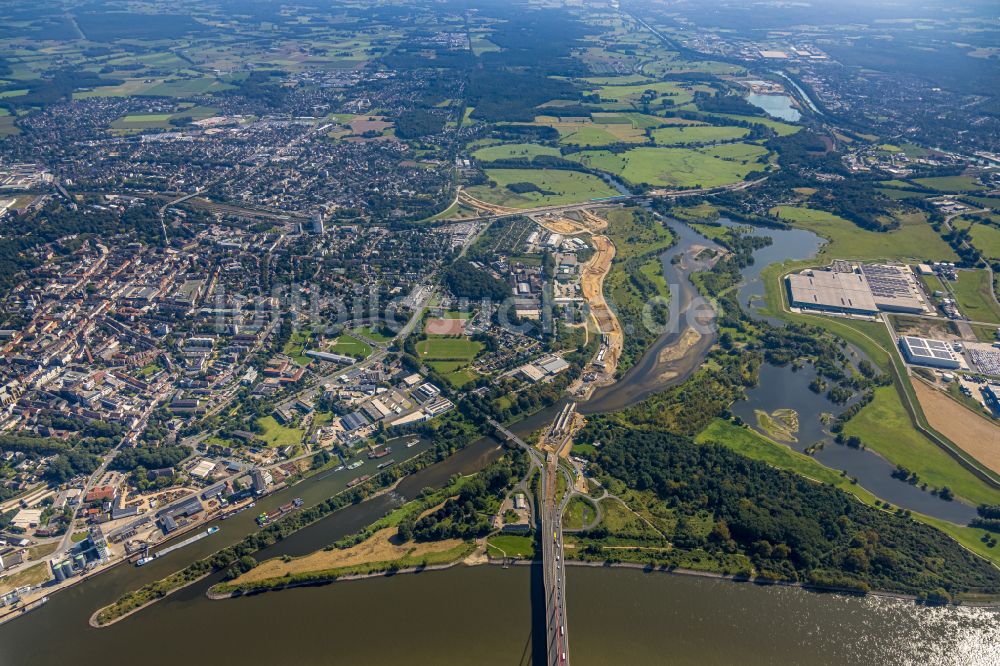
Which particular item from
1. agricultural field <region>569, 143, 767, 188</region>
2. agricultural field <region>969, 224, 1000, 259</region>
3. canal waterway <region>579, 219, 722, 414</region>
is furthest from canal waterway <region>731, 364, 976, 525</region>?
agricultural field <region>569, 143, 767, 188</region>

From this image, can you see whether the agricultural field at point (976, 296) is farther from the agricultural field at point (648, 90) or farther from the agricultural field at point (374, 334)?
the agricultural field at point (648, 90)

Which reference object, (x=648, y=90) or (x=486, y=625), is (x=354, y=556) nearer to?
(x=486, y=625)

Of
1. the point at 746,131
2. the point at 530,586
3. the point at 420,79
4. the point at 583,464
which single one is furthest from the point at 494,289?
the point at 420,79

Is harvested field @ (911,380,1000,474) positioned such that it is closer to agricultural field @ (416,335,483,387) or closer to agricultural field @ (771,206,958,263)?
agricultural field @ (771,206,958,263)

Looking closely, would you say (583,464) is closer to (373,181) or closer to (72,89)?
(373,181)

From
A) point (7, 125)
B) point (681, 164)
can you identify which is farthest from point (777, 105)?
point (7, 125)

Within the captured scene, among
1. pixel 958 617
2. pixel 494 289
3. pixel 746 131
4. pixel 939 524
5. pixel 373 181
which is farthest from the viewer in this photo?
pixel 746 131
